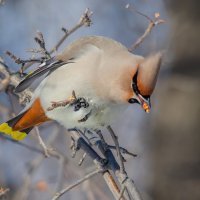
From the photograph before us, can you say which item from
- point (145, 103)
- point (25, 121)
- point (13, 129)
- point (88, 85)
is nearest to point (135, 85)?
point (145, 103)

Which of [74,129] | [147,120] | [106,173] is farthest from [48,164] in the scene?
[106,173]

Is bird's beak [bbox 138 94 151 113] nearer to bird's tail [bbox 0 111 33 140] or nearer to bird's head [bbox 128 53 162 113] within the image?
bird's head [bbox 128 53 162 113]

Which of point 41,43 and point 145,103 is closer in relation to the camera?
point 145,103

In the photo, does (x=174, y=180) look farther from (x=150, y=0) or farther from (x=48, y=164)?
(x=150, y=0)

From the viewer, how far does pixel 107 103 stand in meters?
2.88

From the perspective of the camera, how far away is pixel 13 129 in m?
3.29

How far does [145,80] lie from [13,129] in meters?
0.98

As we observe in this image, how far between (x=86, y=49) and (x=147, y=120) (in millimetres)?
2808

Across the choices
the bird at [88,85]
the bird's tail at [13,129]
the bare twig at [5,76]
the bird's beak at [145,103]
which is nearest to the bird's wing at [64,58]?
the bird at [88,85]

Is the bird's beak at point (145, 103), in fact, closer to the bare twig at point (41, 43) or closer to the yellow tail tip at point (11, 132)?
the bare twig at point (41, 43)

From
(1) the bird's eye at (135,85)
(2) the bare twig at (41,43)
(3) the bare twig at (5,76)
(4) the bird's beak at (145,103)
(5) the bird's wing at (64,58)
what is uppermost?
(2) the bare twig at (41,43)

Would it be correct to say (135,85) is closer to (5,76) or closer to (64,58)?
(64,58)

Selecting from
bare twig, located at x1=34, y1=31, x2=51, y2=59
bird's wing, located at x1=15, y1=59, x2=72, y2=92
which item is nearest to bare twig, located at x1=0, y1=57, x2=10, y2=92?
bird's wing, located at x1=15, y1=59, x2=72, y2=92

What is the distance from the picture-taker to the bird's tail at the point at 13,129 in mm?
3252
